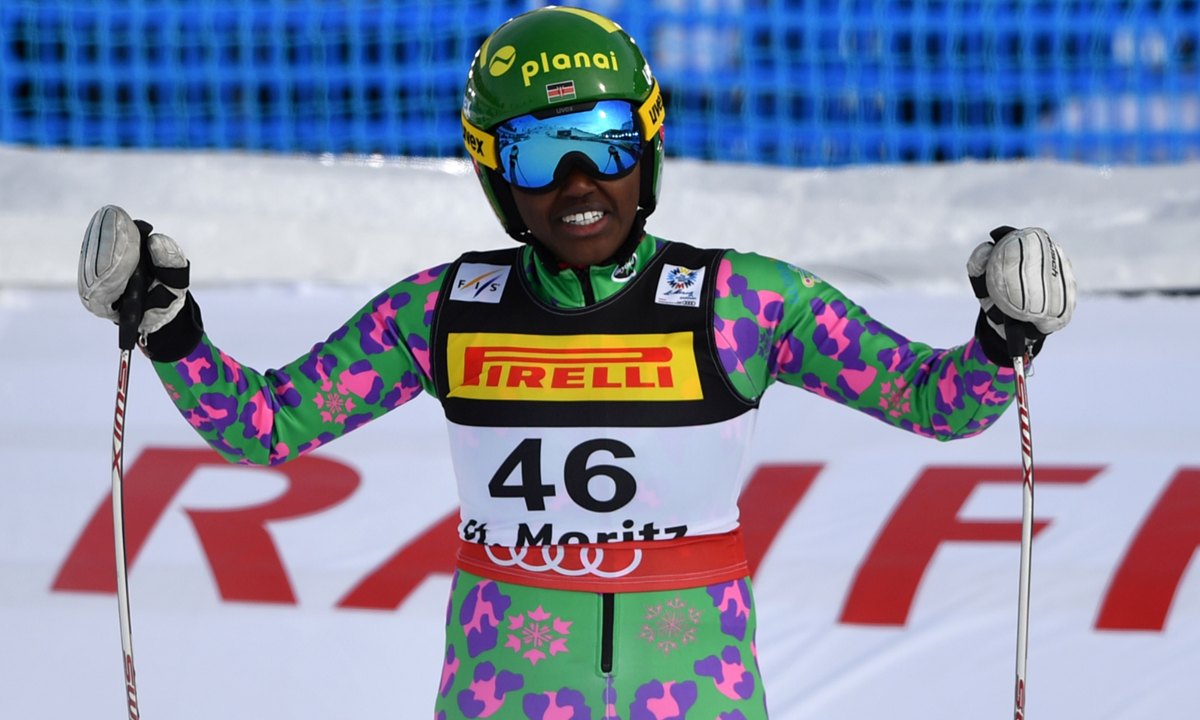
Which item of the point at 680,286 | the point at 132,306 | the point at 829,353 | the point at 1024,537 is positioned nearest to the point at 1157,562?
the point at 1024,537

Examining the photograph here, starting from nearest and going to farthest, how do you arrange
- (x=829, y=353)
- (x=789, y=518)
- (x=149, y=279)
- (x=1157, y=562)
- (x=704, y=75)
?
(x=149, y=279) < (x=829, y=353) < (x=1157, y=562) < (x=789, y=518) < (x=704, y=75)

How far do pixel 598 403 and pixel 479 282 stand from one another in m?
0.25

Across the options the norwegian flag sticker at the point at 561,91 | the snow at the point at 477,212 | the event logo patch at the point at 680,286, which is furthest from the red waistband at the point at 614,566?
the snow at the point at 477,212

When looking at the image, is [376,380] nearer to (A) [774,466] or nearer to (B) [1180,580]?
(A) [774,466]

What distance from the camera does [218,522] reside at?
9.43 ft

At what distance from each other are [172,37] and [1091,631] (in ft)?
10.6

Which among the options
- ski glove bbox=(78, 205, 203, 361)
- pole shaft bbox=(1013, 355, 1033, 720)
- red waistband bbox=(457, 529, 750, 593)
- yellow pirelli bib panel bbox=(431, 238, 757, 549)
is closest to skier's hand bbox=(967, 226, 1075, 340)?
pole shaft bbox=(1013, 355, 1033, 720)

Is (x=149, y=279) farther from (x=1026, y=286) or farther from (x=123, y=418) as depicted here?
(x=1026, y=286)

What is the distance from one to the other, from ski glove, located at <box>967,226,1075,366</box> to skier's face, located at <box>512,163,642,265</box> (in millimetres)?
424

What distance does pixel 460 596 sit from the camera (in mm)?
1624

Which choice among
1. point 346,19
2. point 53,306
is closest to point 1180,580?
point 53,306

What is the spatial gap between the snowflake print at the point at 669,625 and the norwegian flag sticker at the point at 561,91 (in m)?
0.62

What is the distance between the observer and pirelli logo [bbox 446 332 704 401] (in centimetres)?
157

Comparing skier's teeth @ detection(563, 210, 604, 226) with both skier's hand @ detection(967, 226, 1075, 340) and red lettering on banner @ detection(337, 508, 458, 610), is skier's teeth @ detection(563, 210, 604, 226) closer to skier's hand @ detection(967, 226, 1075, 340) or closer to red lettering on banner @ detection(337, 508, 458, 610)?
skier's hand @ detection(967, 226, 1075, 340)
